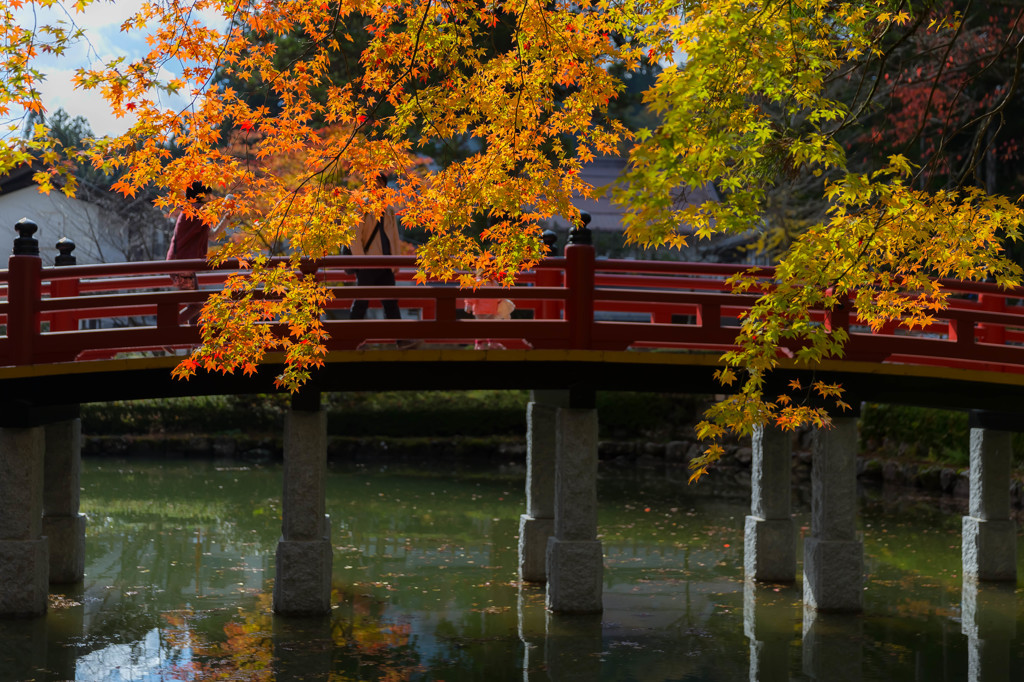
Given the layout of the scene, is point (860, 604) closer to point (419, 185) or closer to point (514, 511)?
point (419, 185)

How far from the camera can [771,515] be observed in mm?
14320

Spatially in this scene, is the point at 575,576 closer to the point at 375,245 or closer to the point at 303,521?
the point at 303,521

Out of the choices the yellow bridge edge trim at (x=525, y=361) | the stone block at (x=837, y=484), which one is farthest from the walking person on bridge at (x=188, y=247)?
the stone block at (x=837, y=484)

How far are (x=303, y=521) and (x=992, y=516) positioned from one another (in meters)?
8.86

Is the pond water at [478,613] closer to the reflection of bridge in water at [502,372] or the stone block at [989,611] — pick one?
the stone block at [989,611]

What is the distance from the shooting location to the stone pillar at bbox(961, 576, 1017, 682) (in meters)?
11.3

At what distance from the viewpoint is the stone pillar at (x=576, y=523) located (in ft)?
41.2

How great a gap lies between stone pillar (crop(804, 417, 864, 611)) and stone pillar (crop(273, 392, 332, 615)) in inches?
214

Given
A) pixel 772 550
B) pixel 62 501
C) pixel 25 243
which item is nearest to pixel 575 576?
pixel 772 550

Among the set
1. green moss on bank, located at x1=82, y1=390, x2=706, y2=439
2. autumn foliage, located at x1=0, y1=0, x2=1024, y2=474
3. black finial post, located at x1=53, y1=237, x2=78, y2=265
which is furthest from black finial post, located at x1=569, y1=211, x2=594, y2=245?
green moss on bank, located at x1=82, y1=390, x2=706, y2=439

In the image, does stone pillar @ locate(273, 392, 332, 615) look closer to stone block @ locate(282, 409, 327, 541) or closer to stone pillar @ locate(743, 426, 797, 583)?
stone block @ locate(282, 409, 327, 541)

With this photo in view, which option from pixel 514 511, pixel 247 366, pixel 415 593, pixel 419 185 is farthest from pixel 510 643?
pixel 514 511

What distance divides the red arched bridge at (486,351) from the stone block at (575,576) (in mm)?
1758

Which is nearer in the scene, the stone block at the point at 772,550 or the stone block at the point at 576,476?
the stone block at the point at 576,476
